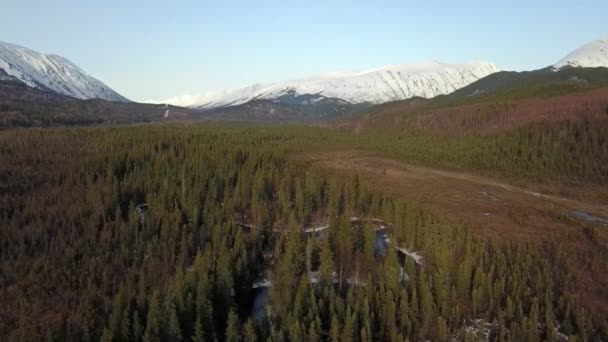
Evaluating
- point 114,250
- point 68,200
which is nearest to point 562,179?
point 114,250

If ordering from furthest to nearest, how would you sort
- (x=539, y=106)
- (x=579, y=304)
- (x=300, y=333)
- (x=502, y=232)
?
1. (x=539, y=106)
2. (x=502, y=232)
3. (x=579, y=304)
4. (x=300, y=333)

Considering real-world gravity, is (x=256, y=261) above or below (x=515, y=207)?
below

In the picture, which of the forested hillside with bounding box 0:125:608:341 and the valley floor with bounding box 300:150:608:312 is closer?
the forested hillside with bounding box 0:125:608:341

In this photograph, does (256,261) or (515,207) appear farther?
(515,207)

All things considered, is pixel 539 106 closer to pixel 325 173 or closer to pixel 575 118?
pixel 575 118

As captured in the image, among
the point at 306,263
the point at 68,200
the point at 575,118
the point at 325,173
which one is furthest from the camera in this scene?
the point at 575,118

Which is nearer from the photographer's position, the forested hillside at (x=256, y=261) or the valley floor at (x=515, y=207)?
the forested hillside at (x=256, y=261)

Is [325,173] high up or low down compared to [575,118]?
down

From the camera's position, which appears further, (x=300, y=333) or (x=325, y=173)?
(x=325, y=173)
